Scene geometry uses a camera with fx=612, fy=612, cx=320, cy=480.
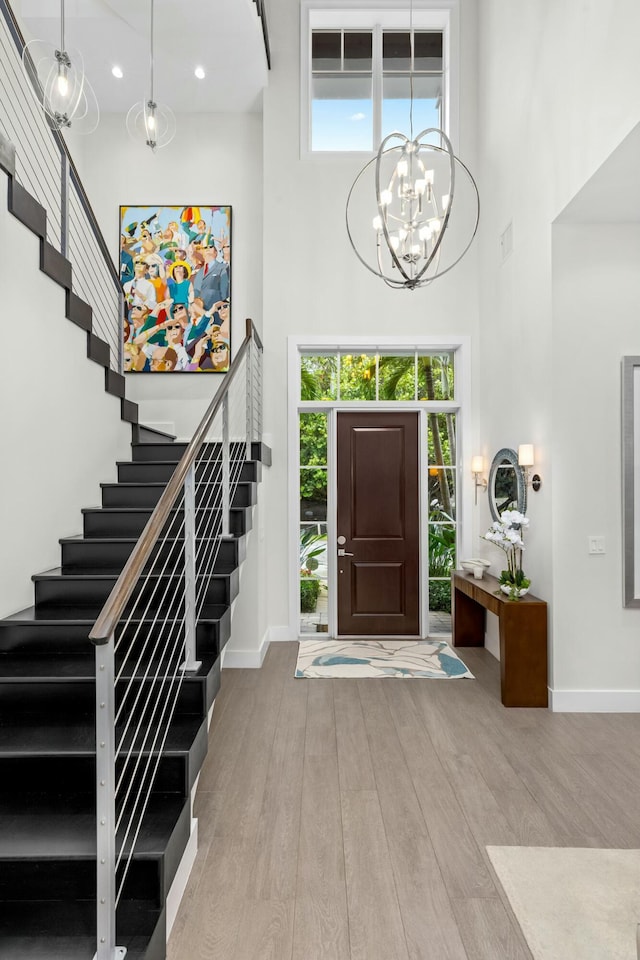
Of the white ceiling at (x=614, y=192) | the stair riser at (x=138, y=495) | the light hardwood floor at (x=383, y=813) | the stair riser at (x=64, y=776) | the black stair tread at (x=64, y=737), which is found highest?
the white ceiling at (x=614, y=192)

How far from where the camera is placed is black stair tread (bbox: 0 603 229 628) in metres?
3.15

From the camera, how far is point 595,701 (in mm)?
4266

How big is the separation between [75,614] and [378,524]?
3.62 m

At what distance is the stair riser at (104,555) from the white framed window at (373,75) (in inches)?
180

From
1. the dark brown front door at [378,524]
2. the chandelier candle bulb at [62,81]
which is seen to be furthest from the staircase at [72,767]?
the dark brown front door at [378,524]

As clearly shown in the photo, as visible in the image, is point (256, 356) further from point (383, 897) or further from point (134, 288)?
point (383, 897)

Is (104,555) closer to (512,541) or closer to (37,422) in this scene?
(37,422)

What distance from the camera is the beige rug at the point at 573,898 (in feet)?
6.86

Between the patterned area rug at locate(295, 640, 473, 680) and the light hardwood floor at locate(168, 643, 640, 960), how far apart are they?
1.26ft

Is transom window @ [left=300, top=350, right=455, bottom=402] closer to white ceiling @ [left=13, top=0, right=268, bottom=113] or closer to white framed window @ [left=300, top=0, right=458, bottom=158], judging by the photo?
white framed window @ [left=300, top=0, right=458, bottom=158]

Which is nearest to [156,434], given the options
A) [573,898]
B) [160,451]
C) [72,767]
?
[160,451]

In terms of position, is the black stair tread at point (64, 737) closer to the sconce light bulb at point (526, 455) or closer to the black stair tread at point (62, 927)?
the black stair tread at point (62, 927)

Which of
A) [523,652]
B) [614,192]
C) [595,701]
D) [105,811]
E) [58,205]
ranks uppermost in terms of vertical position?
[58,205]

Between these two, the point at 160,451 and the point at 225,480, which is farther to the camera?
the point at 160,451
